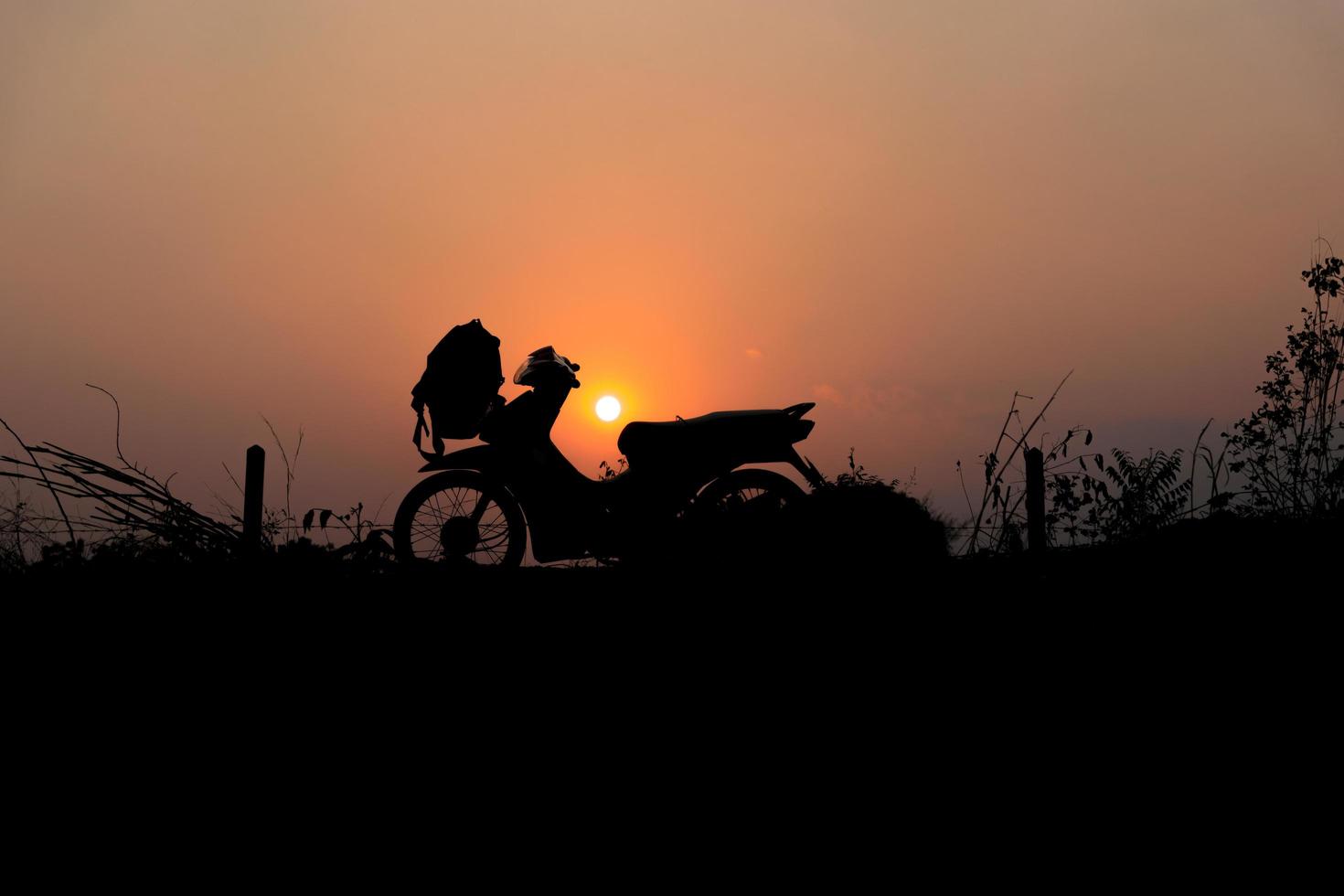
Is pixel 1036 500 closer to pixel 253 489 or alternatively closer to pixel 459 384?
pixel 459 384

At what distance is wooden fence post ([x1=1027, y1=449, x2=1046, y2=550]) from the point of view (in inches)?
240

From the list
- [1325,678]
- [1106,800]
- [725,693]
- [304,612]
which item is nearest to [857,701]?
[725,693]

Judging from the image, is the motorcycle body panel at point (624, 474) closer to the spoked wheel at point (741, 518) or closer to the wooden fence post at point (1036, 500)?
the spoked wheel at point (741, 518)

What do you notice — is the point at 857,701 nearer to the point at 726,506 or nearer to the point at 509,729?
the point at 509,729

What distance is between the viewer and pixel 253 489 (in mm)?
6695

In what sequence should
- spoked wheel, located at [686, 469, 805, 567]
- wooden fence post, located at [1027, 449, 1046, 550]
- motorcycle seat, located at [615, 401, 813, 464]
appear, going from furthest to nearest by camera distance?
motorcycle seat, located at [615, 401, 813, 464] → wooden fence post, located at [1027, 449, 1046, 550] → spoked wheel, located at [686, 469, 805, 567]

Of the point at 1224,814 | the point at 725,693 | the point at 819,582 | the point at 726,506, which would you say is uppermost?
the point at 726,506

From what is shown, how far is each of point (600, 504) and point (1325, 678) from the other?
419cm

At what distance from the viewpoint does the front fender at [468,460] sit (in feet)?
22.5

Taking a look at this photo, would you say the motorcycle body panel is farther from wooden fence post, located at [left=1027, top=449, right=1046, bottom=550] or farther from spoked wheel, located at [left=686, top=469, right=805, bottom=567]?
wooden fence post, located at [left=1027, top=449, right=1046, bottom=550]

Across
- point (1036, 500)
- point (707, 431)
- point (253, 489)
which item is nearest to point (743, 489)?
point (707, 431)

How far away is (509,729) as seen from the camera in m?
3.59

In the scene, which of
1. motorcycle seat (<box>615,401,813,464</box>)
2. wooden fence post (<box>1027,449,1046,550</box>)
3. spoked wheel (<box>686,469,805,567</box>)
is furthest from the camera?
motorcycle seat (<box>615,401,813,464</box>)

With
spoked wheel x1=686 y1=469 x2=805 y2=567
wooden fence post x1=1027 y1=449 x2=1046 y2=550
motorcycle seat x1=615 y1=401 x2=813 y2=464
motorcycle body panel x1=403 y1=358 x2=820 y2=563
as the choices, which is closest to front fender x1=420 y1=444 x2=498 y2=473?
motorcycle body panel x1=403 y1=358 x2=820 y2=563
